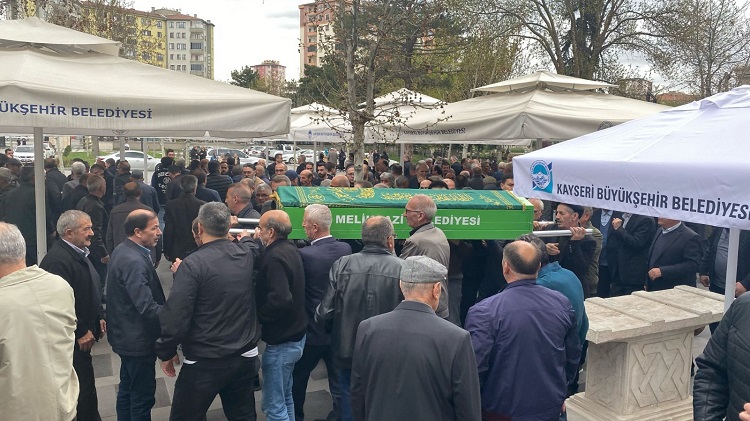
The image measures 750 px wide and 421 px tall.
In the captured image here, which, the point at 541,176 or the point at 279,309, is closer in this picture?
the point at 541,176

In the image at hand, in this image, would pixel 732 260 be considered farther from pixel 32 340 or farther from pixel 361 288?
pixel 32 340

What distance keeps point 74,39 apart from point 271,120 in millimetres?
1899

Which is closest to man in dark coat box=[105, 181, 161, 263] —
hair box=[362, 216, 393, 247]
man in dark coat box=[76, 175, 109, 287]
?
man in dark coat box=[76, 175, 109, 287]

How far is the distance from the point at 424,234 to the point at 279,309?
1.29m

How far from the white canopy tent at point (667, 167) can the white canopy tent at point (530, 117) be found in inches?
125

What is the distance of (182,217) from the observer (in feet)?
23.0

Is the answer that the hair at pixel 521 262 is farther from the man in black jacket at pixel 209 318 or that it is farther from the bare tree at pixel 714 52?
the bare tree at pixel 714 52

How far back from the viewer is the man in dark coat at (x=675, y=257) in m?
5.70

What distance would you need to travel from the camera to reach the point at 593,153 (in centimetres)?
346

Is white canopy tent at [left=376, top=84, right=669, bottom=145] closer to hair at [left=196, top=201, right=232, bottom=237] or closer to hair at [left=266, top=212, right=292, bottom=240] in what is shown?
hair at [left=266, top=212, right=292, bottom=240]

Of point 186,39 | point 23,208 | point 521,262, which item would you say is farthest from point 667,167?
point 186,39

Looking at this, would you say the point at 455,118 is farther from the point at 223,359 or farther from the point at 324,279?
the point at 223,359

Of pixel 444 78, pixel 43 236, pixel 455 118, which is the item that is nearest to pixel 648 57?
pixel 444 78

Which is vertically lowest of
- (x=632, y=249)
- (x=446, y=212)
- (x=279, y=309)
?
(x=279, y=309)
